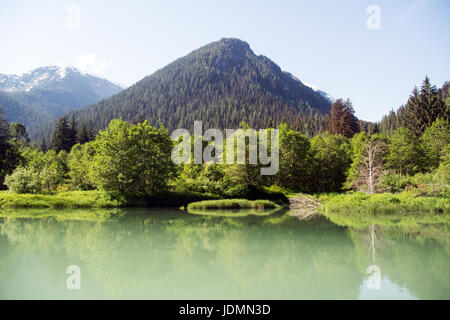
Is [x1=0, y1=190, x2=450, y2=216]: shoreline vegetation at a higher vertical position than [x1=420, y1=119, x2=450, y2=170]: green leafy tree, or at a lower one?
lower

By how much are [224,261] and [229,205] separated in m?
22.4

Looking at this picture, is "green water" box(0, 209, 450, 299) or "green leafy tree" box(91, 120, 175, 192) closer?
"green water" box(0, 209, 450, 299)

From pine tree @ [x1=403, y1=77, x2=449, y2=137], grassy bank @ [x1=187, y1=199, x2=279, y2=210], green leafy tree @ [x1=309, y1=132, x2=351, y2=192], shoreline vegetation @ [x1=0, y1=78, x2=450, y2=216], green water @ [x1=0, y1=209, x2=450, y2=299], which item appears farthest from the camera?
pine tree @ [x1=403, y1=77, x2=449, y2=137]

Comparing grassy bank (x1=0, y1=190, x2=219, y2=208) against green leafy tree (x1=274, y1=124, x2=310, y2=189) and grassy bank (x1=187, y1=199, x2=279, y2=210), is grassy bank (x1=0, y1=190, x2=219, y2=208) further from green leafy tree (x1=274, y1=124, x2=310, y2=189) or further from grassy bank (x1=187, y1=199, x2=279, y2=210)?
green leafy tree (x1=274, y1=124, x2=310, y2=189)

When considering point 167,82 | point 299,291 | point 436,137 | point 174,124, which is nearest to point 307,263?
point 299,291

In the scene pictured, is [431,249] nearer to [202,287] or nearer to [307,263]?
[307,263]

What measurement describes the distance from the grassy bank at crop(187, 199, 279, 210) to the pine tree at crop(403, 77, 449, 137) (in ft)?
128

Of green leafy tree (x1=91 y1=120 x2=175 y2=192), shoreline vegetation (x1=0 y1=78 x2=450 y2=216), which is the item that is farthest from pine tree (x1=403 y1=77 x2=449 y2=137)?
green leafy tree (x1=91 y1=120 x2=175 y2=192)

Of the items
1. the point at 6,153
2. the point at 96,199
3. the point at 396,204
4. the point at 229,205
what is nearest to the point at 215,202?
the point at 229,205

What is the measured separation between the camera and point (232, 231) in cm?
1767

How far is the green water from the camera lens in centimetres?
770

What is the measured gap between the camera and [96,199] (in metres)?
31.9

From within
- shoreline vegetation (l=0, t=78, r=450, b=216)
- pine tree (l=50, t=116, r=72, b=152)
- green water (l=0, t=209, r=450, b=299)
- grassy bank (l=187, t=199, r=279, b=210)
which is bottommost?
grassy bank (l=187, t=199, r=279, b=210)
